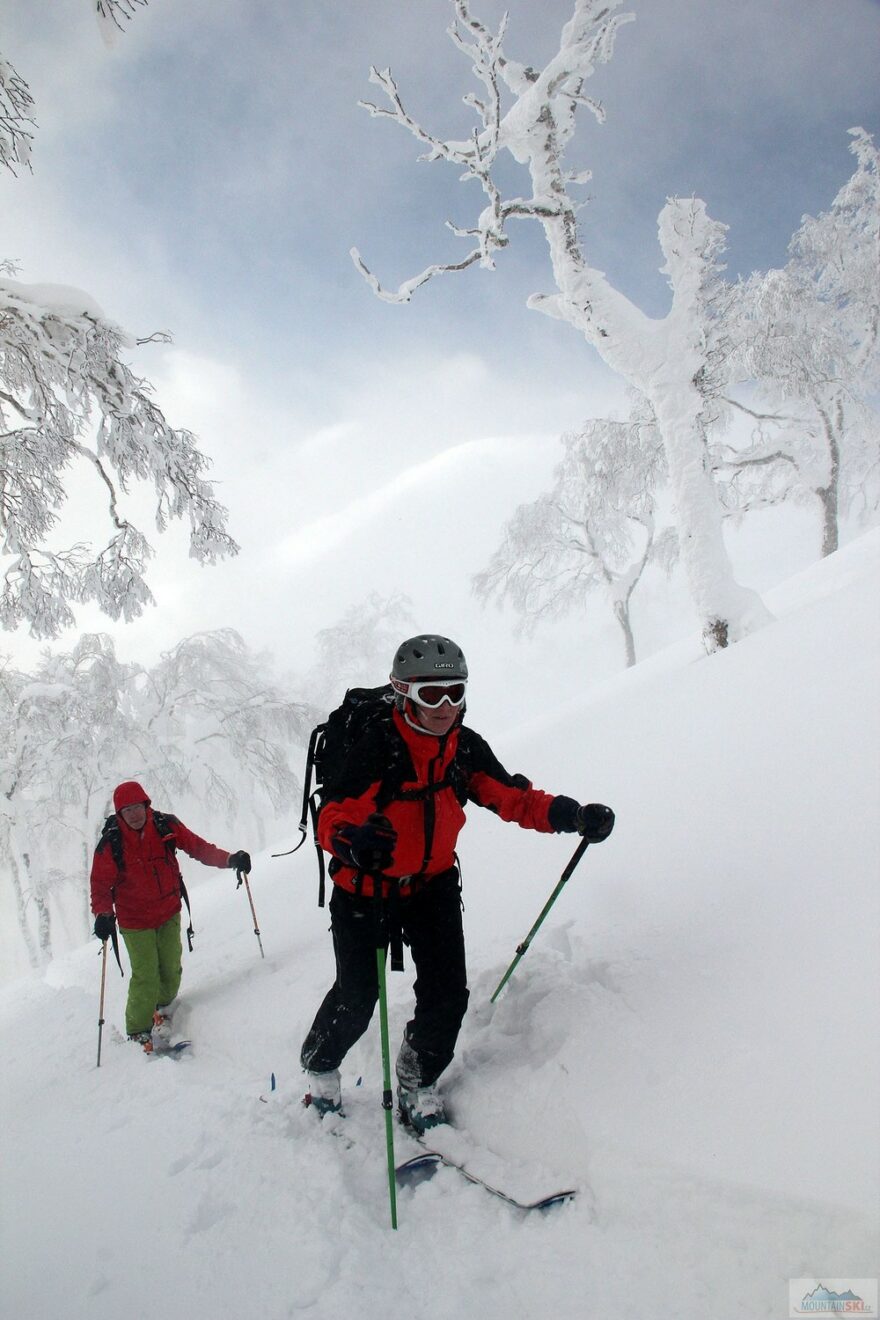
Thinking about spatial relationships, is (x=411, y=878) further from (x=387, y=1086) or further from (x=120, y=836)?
(x=120, y=836)

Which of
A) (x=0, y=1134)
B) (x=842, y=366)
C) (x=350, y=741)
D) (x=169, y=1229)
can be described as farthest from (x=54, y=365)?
(x=842, y=366)

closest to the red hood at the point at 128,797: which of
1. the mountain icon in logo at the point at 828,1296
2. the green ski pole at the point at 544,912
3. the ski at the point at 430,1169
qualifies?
the green ski pole at the point at 544,912

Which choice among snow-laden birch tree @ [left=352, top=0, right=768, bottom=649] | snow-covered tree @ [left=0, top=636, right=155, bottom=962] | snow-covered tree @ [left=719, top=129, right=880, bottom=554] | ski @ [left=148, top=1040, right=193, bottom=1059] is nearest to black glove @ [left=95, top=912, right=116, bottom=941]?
ski @ [left=148, top=1040, right=193, bottom=1059]

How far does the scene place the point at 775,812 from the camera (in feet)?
11.2

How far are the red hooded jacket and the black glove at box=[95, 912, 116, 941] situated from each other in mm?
48

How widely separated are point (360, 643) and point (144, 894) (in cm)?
2811

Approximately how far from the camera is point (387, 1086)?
2.37 m

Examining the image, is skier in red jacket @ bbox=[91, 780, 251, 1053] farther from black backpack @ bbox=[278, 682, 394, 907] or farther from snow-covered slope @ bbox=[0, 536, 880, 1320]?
black backpack @ bbox=[278, 682, 394, 907]

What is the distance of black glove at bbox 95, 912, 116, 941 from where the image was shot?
4.29 metres

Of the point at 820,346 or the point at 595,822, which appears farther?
the point at 820,346

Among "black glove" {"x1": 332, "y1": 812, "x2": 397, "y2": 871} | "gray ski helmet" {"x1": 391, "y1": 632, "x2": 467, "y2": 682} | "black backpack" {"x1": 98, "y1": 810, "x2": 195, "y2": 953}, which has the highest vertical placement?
"gray ski helmet" {"x1": 391, "y1": 632, "x2": 467, "y2": 682}

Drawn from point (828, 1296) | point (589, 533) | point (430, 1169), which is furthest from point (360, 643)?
point (828, 1296)

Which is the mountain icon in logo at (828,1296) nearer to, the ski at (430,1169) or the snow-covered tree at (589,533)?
the ski at (430,1169)

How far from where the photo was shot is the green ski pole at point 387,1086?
2170 millimetres
